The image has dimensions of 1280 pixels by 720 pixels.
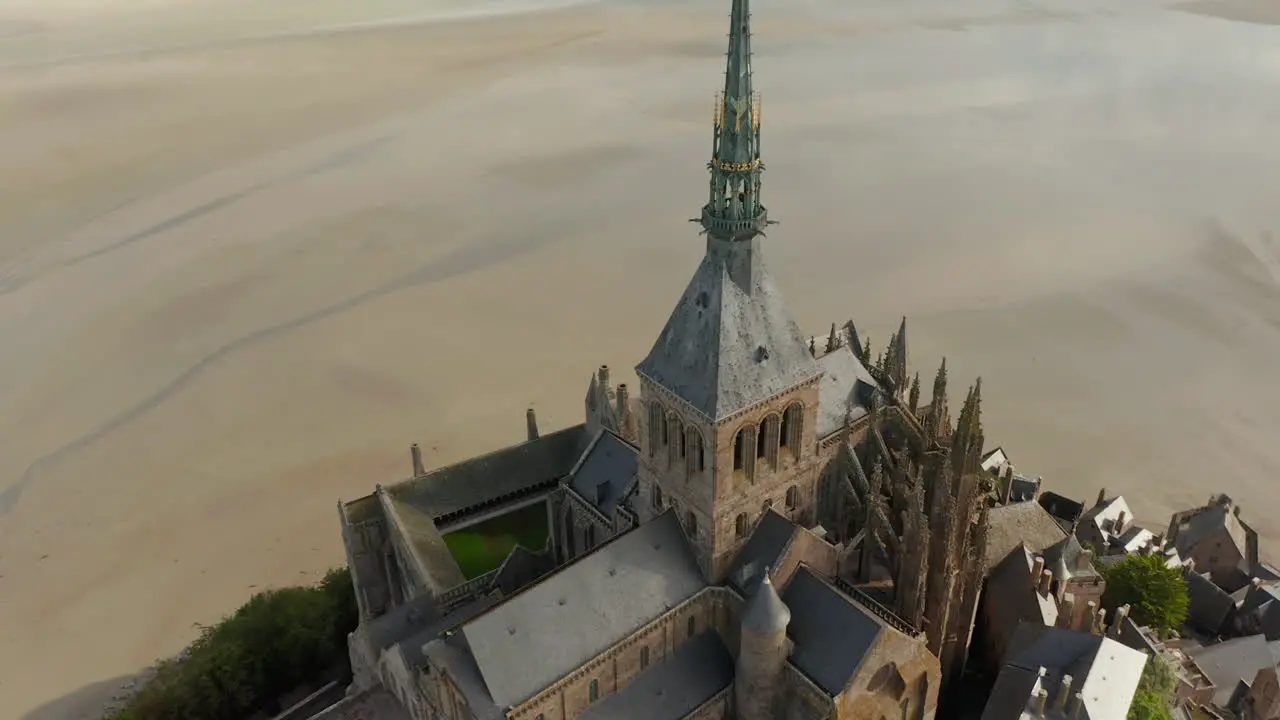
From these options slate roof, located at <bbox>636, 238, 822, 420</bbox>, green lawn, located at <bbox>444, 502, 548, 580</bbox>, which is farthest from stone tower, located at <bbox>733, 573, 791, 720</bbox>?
green lawn, located at <bbox>444, 502, 548, 580</bbox>

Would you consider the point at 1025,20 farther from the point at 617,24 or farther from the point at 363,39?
the point at 363,39

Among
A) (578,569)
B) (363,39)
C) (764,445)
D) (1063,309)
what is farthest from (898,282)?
(363,39)

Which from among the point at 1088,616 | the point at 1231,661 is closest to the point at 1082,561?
the point at 1088,616

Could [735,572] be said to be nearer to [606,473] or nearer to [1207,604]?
[606,473]

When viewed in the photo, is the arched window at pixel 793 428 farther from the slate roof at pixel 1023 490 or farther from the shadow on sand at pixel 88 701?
the shadow on sand at pixel 88 701

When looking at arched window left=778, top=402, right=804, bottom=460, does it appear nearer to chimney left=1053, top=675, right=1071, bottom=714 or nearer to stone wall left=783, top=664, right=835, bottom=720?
stone wall left=783, top=664, right=835, bottom=720
